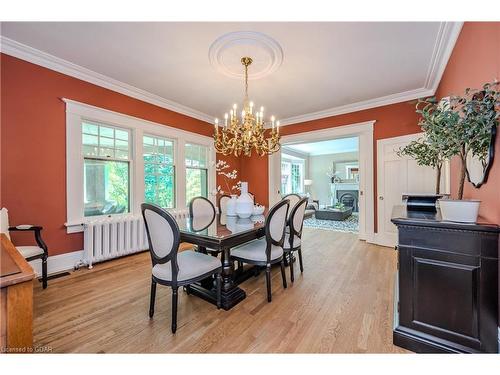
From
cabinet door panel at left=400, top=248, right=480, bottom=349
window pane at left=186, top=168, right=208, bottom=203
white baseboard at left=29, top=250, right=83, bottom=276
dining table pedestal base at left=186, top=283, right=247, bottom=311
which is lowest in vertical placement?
dining table pedestal base at left=186, top=283, right=247, bottom=311

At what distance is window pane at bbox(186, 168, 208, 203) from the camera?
4.48 m

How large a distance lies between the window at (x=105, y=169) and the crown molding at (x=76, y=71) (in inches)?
23.8

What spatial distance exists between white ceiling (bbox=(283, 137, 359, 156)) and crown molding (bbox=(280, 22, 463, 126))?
2.89 metres

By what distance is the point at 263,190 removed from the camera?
548 cm

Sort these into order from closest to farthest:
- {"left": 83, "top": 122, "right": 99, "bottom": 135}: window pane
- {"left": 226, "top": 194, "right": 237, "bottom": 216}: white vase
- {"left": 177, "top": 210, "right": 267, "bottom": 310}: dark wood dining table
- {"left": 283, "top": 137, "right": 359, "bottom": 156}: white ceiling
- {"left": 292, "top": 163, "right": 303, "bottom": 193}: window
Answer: {"left": 177, "top": 210, "right": 267, "bottom": 310}: dark wood dining table < {"left": 226, "top": 194, "right": 237, "bottom": 216}: white vase < {"left": 83, "top": 122, "right": 99, "bottom": 135}: window pane < {"left": 283, "top": 137, "right": 359, "bottom": 156}: white ceiling < {"left": 292, "top": 163, "right": 303, "bottom": 193}: window

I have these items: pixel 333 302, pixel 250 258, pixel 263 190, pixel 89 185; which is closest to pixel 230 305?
pixel 250 258

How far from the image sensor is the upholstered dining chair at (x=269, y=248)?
2.08m

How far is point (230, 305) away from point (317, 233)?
348 centimetres

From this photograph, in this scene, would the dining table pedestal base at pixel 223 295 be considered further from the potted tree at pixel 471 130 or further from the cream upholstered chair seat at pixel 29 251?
the potted tree at pixel 471 130

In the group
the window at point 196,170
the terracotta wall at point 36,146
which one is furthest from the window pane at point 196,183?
the terracotta wall at point 36,146

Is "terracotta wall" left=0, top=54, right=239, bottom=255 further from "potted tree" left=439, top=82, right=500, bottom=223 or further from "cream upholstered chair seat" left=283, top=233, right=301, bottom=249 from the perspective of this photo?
"potted tree" left=439, top=82, right=500, bottom=223

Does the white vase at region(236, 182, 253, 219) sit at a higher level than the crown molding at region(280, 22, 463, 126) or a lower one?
lower

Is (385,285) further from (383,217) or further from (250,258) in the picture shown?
(383,217)

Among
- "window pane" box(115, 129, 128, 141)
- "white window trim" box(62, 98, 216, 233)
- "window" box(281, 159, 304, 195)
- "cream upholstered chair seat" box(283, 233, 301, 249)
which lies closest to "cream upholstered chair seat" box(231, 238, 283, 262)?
"cream upholstered chair seat" box(283, 233, 301, 249)
